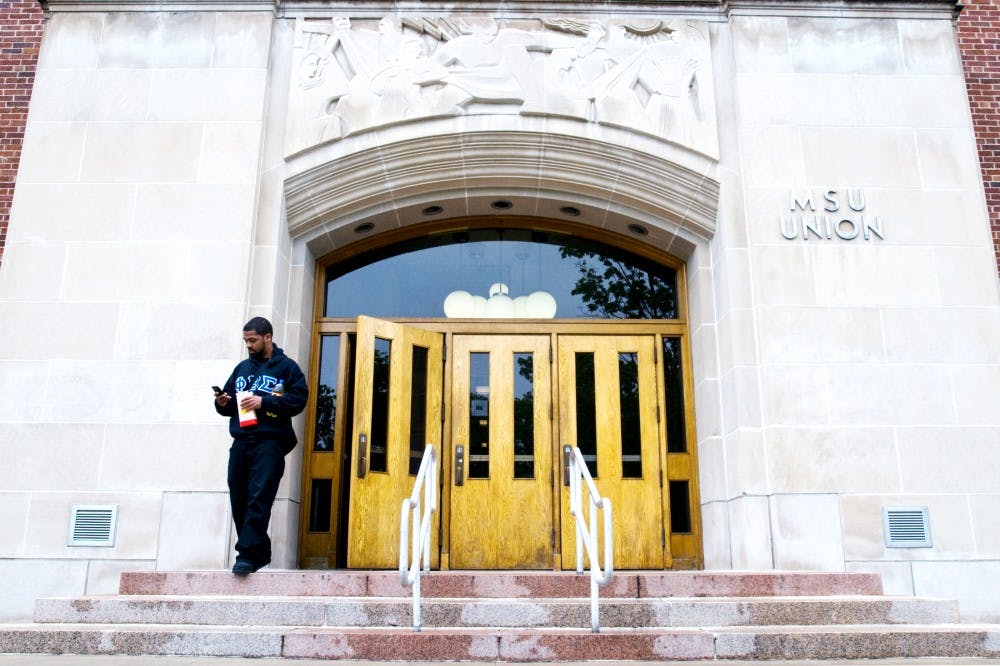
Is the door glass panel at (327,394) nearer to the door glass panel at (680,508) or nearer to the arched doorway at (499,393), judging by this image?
the arched doorway at (499,393)

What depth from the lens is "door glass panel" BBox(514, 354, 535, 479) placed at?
779 centimetres

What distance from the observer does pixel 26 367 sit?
695 cm

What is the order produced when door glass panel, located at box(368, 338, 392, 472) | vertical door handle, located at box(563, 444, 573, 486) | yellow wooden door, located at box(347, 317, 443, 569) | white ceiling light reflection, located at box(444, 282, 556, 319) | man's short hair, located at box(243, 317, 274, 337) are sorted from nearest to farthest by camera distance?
man's short hair, located at box(243, 317, 274, 337)
yellow wooden door, located at box(347, 317, 443, 569)
door glass panel, located at box(368, 338, 392, 472)
vertical door handle, located at box(563, 444, 573, 486)
white ceiling light reflection, located at box(444, 282, 556, 319)

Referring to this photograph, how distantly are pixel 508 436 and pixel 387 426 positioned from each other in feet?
3.76

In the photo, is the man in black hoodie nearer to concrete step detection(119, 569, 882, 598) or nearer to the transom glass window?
concrete step detection(119, 569, 882, 598)

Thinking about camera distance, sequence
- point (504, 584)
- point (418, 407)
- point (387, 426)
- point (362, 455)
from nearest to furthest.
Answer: point (504, 584)
point (362, 455)
point (387, 426)
point (418, 407)

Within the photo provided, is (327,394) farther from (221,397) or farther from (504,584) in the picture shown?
(504,584)

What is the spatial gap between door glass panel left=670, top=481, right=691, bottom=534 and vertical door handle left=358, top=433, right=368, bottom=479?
289 cm

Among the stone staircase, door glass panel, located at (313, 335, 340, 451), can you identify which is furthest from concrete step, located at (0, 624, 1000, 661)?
door glass panel, located at (313, 335, 340, 451)

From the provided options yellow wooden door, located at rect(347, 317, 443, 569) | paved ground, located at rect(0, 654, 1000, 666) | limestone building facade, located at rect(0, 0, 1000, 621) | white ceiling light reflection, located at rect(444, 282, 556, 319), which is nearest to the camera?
paved ground, located at rect(0, 654, 1000, 666)

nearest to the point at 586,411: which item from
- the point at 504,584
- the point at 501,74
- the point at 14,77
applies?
the point at 504,584

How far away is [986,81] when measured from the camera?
324 inches

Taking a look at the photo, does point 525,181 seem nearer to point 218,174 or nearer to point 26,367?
point 218,174

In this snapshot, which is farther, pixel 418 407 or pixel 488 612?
pixel 418 407
